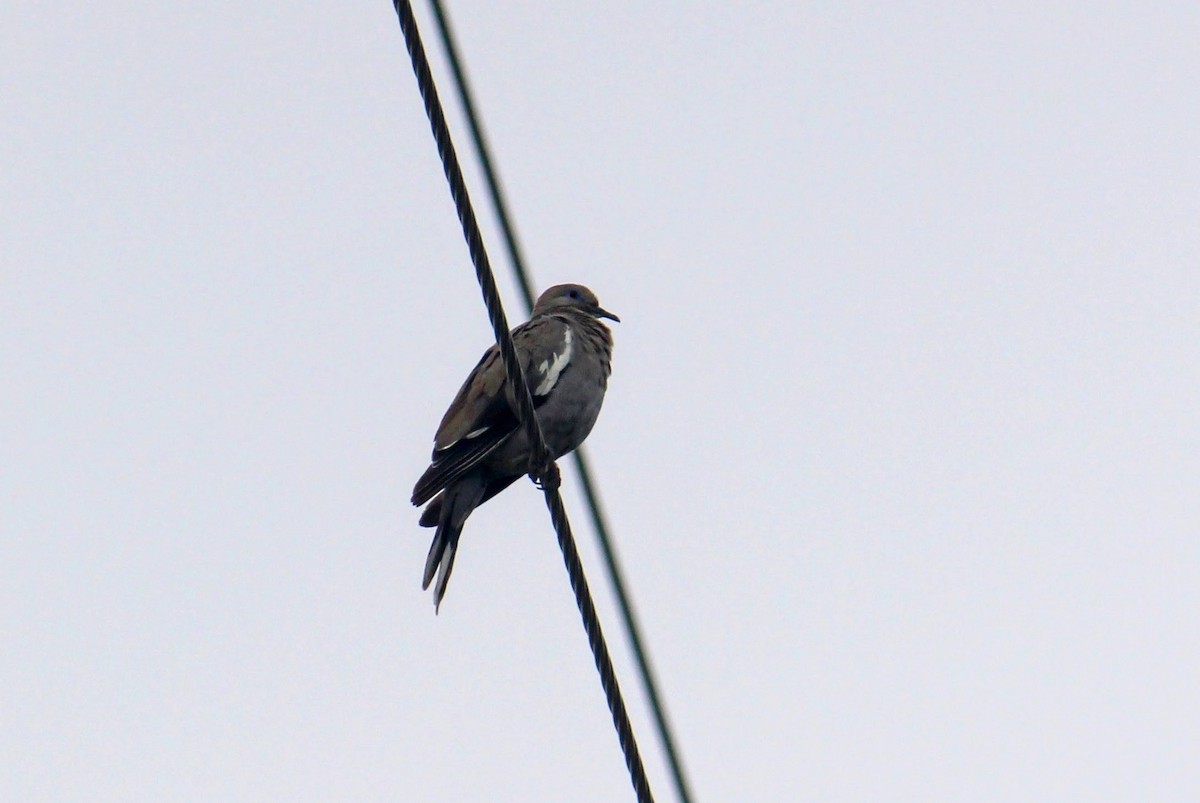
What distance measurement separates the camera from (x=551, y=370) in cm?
556

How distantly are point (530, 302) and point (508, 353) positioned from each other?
0.20 meters

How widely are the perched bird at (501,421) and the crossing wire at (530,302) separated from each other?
1850mm

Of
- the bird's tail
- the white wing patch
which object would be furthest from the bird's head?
the bird's tail

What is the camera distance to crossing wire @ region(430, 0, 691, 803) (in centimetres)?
265

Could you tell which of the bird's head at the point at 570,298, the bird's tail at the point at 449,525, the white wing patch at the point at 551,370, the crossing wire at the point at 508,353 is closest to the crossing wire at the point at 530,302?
the crossing wire at the point at 508,353

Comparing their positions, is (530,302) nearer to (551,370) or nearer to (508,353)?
(508,353)

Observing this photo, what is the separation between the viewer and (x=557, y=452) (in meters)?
5.59

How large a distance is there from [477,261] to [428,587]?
7.54 ft

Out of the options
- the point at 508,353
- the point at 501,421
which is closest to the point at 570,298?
the point at 501,421

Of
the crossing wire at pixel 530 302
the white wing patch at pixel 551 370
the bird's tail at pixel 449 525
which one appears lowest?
the crossing wire at pixel 530 302

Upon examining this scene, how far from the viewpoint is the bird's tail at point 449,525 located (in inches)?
200

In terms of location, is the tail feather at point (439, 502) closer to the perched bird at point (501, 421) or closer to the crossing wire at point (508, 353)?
the perched bird at point (501, 421)

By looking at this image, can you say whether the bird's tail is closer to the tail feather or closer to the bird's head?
the tail feather

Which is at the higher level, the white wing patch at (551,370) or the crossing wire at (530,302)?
the white wing patch at (551,370)
